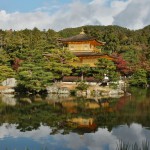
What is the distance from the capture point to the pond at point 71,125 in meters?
13.0

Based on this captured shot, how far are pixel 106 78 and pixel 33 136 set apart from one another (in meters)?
20.7

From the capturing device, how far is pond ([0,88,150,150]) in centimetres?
1302

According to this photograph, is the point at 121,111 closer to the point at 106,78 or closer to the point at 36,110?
the point at 36,110

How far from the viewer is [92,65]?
1427 inches

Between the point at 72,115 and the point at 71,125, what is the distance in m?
2.77

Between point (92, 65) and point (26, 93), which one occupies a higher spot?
point (92, 65)

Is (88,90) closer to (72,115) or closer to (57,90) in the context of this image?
Result: (57,90)

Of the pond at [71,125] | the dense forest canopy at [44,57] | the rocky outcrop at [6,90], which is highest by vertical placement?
the dense forest canopy at [44,57]

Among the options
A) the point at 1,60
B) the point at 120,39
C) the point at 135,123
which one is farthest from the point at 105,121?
the point at 120,39

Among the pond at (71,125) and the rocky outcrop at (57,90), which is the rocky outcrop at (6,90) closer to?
the rocky outcrop at (57,90)

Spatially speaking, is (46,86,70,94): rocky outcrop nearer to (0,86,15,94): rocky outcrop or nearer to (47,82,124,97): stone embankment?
(47,82,124,97): stone embankment

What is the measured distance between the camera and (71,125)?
16359mm

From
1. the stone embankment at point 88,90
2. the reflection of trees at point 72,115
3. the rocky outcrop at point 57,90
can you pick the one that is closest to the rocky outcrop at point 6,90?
the rocky outcrop at point 57,90

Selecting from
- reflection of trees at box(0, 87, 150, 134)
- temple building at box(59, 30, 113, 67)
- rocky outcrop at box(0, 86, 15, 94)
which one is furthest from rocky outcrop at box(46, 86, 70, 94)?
reflection of trees at box(0, 87, 150, 134)
